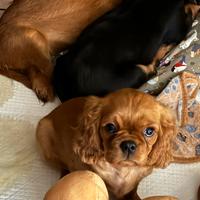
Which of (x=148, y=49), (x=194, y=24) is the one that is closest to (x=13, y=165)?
(x=148, y=49)

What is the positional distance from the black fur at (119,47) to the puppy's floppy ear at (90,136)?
1.41ft

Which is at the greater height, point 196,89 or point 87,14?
point 87,14

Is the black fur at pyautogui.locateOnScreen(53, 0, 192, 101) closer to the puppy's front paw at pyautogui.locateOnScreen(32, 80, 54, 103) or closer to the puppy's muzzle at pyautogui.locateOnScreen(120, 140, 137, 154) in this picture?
the puppy's front paw at pyautogui.locateOnScreen(32, 80, 54, 103)

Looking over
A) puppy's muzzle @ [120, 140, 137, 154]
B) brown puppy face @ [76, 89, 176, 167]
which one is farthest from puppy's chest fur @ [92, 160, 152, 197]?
puppy's muzzle @ [120, 140, 137, 154]

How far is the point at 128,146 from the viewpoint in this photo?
1435mm

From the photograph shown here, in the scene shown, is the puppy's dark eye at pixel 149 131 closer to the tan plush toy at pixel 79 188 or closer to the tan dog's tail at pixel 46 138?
the tan plush toy at pixel 79 188

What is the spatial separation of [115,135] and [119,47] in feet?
2.29

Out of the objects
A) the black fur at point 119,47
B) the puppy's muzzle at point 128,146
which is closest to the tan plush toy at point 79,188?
the puppy's muzzle at point 128,146

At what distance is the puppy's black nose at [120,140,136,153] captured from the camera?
1430mm

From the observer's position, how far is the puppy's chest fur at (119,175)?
1.65 meters

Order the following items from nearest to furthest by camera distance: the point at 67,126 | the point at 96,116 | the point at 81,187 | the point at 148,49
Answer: the point at 81,187, the point at 96,116, the point at 67,126, the point at 148,49

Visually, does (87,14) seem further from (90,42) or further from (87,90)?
(87,90)

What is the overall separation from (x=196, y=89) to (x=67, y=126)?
693 mm

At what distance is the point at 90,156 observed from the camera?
5.19 feet
